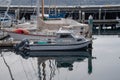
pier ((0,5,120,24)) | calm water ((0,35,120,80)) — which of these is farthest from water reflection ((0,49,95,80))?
pier ((0,5,120,24))

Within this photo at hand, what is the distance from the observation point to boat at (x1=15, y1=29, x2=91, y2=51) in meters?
45.1

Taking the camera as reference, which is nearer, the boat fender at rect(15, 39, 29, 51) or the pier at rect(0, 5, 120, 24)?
the boat fender at rect(15, 39, 29, 51)

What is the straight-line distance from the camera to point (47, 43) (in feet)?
148

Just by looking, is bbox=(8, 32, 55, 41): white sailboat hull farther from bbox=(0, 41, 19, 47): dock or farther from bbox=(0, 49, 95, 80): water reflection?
bbox=(0, 49, 95, 80): water reflection

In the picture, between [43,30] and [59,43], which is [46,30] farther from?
[59,43]

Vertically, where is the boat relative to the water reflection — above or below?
above

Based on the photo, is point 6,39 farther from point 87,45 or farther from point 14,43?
point 87,45

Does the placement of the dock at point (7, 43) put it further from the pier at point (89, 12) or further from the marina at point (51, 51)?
the pier at point (89, 12)

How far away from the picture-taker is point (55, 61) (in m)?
41.3

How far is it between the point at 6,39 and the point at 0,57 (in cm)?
834

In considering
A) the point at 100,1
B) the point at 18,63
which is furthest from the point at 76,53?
the point at 100,1

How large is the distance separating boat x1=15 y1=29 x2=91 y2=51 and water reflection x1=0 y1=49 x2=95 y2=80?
0.56 meters

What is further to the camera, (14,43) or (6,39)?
(6,39)

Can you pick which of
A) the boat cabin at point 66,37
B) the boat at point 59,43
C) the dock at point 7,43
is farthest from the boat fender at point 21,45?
the boat cabin at point 66,37
